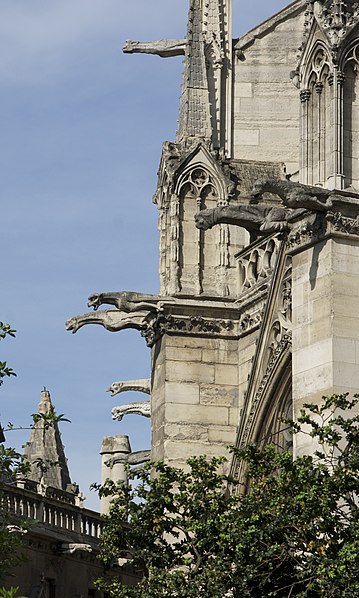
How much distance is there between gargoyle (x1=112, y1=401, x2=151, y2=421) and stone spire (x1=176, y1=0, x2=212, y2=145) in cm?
704

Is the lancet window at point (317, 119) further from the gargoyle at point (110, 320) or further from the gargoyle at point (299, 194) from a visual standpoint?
the gargoyle at point (110, 320)

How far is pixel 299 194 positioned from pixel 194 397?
6.45 m

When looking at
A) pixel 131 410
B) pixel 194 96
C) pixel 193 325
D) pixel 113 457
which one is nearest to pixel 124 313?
pixel 193 325

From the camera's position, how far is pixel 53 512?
45.4 metres

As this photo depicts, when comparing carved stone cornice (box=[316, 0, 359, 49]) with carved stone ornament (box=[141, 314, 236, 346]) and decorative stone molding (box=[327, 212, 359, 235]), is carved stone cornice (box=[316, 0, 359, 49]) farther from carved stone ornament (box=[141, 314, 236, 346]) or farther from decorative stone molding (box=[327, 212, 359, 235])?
carved stone ornament (box=[141, 314, 236, 346])

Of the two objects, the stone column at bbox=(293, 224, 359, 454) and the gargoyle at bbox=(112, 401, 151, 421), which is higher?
the gargoyle at bbox=(112, 401, 151, 421)

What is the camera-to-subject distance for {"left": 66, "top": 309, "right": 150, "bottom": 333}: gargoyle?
1416 inches

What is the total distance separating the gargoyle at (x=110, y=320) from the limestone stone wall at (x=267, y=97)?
10.3ft

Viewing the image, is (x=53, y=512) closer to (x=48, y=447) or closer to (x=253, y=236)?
(x=48, y=447)

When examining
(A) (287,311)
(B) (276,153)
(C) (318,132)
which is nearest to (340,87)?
(C) (318,132)

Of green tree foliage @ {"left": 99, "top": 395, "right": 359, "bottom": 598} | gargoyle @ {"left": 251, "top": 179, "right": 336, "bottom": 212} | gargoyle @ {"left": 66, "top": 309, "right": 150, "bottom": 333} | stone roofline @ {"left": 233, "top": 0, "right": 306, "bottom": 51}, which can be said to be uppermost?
stone roofline @ {"left": 233, "top": 0, "right": 306, "bottom": 51}

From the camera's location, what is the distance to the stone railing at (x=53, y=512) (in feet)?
139

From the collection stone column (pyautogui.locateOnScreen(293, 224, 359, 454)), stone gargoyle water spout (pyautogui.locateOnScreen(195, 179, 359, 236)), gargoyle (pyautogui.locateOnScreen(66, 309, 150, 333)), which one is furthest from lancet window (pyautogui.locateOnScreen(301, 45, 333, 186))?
gargoyle (pyautogui.locateOnScreen(66, 309, 150, 333))

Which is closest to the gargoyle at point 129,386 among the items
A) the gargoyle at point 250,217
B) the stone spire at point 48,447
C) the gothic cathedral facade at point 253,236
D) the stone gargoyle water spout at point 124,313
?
the gothic cathedral facade at point 253,236
